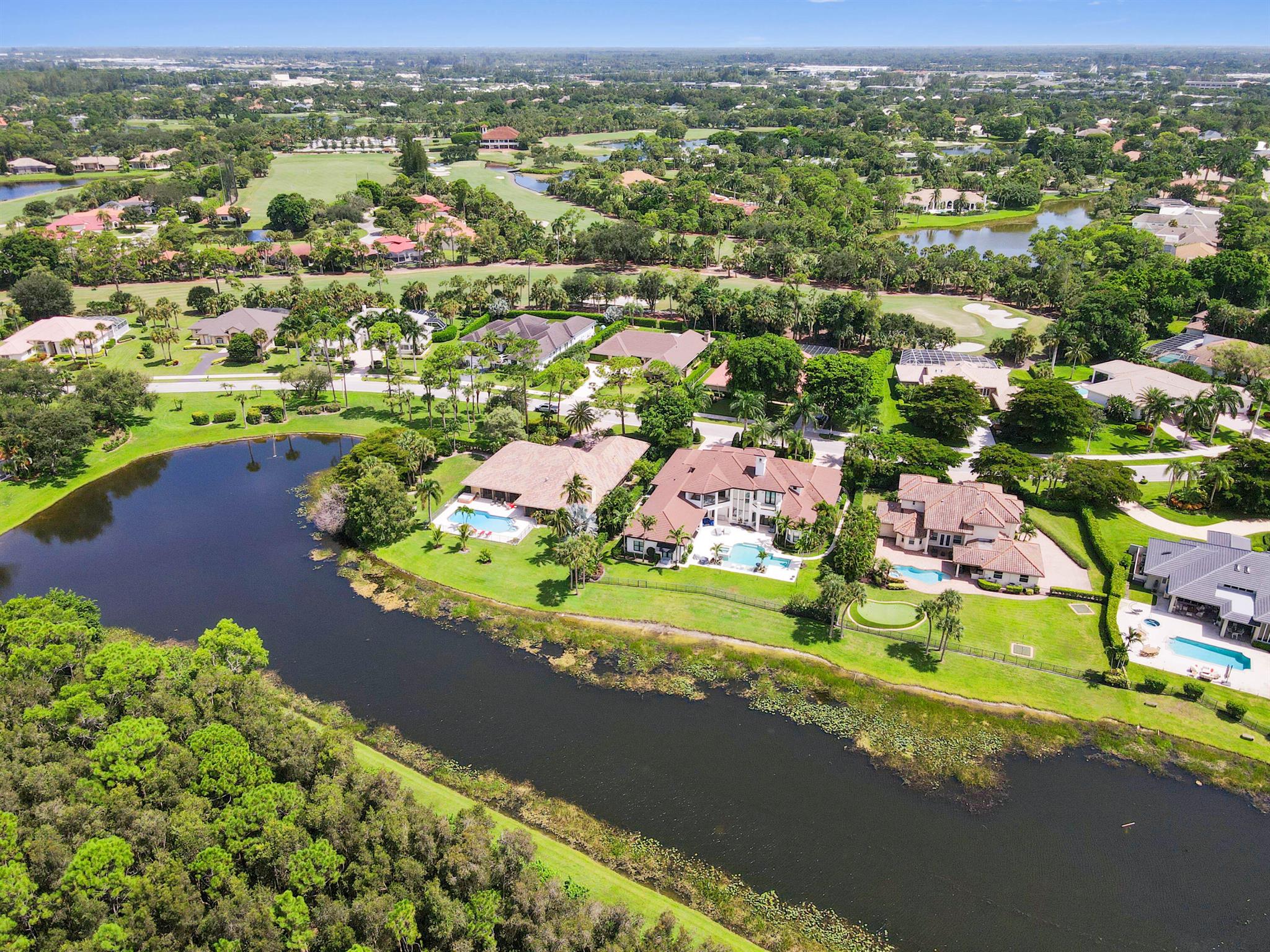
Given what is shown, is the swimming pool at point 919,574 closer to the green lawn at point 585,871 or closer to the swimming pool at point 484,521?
the swimming pool at point 484,521

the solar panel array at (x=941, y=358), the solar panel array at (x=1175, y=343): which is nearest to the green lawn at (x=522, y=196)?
the solar panel array at (x=941, y=358)

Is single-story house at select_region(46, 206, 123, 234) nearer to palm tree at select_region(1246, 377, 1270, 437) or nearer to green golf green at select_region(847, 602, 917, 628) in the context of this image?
green golf green at select_region(847, 602, 917, 628)

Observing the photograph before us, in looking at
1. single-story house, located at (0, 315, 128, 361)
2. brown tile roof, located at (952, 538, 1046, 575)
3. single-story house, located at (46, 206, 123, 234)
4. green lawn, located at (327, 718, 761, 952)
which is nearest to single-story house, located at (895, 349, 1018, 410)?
brown tile roof, located at (952, 538, 1046, 575)

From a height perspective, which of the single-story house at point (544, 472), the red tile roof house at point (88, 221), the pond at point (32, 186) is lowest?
the single-story house at point (544, 472)

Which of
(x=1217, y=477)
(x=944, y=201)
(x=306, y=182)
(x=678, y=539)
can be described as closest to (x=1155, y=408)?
(x=1217, y=477)

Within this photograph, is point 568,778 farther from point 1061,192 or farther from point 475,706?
point 1061,192

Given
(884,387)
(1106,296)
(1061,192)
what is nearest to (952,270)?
(1106,296)

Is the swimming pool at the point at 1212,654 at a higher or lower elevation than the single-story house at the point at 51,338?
lower
